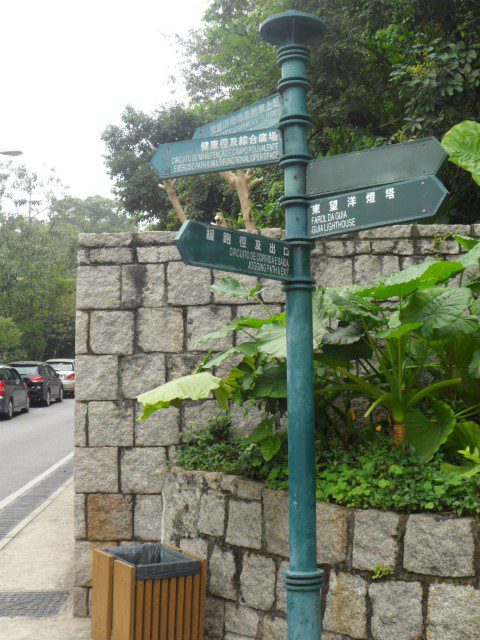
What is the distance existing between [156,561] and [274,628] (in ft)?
3.14

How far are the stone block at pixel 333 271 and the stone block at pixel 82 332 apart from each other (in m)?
1.83

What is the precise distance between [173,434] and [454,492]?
7.78 feet

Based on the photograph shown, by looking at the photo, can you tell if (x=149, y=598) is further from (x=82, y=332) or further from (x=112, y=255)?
(x=112, y=255)

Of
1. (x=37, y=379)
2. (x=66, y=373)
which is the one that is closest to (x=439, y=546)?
(x=37, y=379)

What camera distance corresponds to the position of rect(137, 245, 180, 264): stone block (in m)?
5.79

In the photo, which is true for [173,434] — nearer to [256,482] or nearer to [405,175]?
[256,482]

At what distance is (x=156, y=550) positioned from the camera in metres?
5.01

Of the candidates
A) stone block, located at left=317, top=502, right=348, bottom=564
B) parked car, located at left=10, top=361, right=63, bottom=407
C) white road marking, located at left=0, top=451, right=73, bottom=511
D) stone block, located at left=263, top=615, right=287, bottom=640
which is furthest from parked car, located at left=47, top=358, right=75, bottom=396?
stone block, located at left=317, top=502, right=348, bottom=564

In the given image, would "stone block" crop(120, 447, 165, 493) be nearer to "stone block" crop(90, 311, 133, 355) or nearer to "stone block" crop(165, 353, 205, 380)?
"stone block" crop(165, 353, 205, 380)

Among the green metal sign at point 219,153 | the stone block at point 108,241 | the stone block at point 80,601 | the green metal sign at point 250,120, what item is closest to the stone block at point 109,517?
the stone block at point 80,601

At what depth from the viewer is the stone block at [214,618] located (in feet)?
15.7

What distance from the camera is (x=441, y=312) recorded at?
4.28 metres

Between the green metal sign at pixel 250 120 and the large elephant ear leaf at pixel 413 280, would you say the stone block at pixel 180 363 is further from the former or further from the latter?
the green metal sign at pixel 250 120

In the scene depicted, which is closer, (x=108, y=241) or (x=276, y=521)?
(x=276, y=521)
